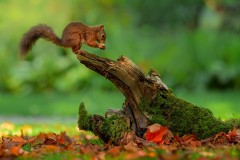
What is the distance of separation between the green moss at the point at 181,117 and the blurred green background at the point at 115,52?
13004mm

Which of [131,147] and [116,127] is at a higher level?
[116,127]

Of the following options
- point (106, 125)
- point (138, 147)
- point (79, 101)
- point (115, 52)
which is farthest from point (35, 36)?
point (115, 52)

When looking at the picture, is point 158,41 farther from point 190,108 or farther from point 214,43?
point 190,108

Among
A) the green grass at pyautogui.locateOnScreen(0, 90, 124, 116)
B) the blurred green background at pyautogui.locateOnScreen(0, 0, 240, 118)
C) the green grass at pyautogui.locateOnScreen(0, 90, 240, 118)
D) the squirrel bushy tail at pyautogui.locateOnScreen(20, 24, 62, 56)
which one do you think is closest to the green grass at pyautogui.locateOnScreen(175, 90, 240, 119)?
the green grass at pyautogui.locateOnScreen(0, 90, 240, 118)

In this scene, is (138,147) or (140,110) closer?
(138,147)

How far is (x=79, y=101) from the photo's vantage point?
17.3 meters

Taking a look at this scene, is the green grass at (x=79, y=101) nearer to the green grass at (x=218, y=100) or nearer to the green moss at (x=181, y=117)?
the green grass at (x=218, y=100)

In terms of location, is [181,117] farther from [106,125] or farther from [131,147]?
[131,147]

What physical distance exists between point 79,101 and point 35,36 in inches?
412

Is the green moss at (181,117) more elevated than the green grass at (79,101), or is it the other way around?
the green grass at (79,101)

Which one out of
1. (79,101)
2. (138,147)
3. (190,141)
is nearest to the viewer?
(138,147)

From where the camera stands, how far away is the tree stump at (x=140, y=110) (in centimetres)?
625

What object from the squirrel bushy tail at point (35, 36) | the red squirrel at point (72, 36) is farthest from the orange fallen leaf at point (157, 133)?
the squirrel bushy tail at point (35, 36)

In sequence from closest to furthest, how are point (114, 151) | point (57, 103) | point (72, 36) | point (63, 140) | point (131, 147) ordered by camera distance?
1. point (114, 151)
2. point (131, 147)
3. point (63, 140)
4. point (72, 36)
5. point (57, 103)
